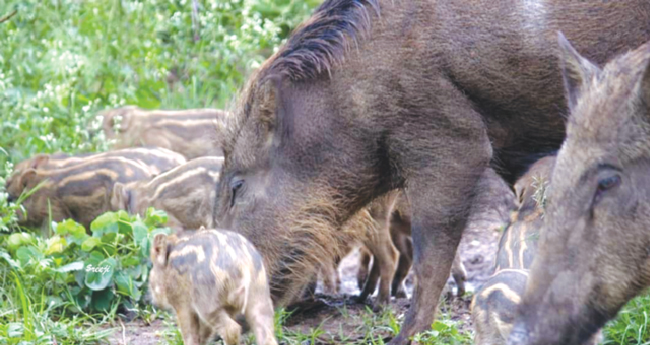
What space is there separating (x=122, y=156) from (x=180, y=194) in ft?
2.67

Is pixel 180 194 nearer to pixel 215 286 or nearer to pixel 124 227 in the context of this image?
pixel 124 227

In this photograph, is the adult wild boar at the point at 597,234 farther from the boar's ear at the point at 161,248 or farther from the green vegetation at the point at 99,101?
the boar's ear at the point at 161,248

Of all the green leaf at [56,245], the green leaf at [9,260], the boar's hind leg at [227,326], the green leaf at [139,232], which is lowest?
the green leaf at [9,260]

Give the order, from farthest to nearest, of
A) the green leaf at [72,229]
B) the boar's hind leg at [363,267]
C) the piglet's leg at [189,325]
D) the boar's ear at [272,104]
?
the boar's hind leg at [363,267]
the green leaf at [72,229]
the boar's ear at [272,104]
the piglet's leg at [189,325]

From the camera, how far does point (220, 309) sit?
4.93m

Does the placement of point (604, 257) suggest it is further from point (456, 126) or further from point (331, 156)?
point (331, 156)

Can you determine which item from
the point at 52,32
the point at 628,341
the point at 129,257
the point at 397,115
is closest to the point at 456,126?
the point at 397,115

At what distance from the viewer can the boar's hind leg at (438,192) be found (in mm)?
5465

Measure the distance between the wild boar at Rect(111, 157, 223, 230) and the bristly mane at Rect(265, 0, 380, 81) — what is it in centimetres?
165

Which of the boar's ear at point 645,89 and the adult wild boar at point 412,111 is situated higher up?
the boar's ear at point 645,89

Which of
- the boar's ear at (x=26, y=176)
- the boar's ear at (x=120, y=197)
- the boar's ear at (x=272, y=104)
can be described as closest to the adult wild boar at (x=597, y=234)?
the boar's ear at (x=272, y=104)

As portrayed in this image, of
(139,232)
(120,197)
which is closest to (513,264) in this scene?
(139,232)

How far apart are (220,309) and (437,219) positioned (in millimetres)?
1197

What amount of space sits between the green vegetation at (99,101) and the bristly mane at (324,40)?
0.96m
